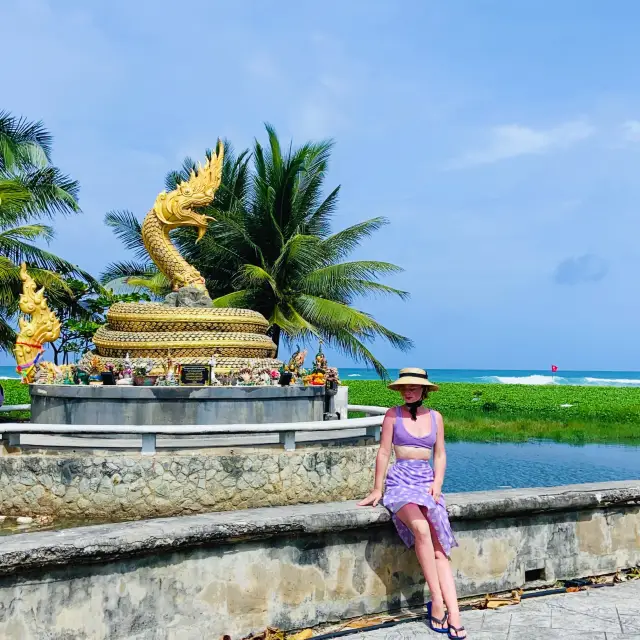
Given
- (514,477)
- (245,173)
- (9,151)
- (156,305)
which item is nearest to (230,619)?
(156,305)

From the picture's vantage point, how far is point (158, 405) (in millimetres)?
10812

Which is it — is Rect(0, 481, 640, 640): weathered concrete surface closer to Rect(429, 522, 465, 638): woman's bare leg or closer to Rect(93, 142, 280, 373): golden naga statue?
Rect(429, 522, 465, 638): woman's bare leg

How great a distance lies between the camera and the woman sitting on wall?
3953mm

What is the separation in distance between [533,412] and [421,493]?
85.1ft

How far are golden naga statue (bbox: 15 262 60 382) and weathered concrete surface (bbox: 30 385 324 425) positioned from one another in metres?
2.39

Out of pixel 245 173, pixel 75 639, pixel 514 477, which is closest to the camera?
pixel 75 639

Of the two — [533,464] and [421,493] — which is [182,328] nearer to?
[533,464]

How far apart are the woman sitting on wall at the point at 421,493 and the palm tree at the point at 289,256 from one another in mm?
16729

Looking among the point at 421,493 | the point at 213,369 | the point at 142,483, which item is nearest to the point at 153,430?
the point at 142,483

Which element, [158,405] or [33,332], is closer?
[158,405]

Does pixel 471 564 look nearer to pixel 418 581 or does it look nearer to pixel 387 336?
pixel 418 581

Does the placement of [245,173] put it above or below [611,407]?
above

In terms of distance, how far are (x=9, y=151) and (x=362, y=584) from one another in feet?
60.1

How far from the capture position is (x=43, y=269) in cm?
1908
